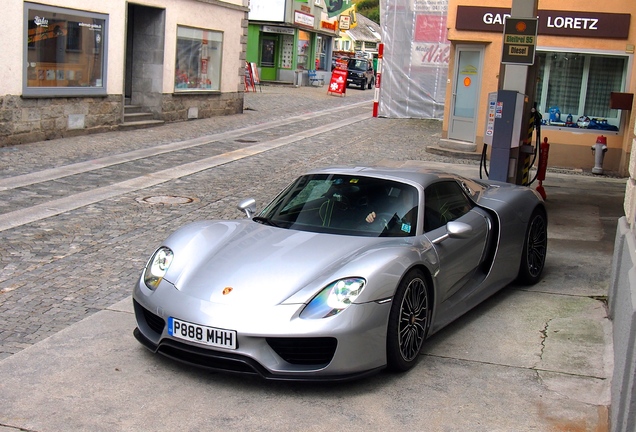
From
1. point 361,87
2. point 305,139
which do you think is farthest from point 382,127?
point 361,87

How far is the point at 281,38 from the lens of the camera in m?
45.2

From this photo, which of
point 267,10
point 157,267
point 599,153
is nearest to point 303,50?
point 267,10

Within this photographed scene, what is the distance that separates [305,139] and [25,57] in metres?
6.54

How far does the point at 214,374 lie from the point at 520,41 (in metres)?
7.25

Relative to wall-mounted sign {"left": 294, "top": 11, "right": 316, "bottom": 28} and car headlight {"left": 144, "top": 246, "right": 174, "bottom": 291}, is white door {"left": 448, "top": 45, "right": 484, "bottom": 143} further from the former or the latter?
wall-mounted sign {"left": 294, "top": 11, "right": 316, "bottom": 28}

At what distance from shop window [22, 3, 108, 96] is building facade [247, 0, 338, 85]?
1049 inches

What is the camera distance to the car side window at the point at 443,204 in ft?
19.4

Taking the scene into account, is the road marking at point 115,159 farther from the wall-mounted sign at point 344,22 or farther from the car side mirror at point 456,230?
the wall-mounted sign at point 344,22

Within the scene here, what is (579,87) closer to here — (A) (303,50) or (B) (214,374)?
(B) (214,374)

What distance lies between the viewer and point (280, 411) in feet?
14.8

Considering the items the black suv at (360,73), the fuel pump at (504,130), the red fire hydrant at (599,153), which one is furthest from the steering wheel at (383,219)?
the black suv at (360,73)

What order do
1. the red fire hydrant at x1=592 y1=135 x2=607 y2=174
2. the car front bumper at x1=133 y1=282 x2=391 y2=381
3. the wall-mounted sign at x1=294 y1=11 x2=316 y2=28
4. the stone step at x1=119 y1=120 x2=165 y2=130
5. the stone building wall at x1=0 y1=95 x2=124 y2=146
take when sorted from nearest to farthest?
the car front bumper at x1=133 y1=282 x2=391 y2=381 → the stone building wall at x1=0 y1=95 x2=124 y2=146 → the red fire hydrant at x1=592 y1=135 x2=607 y2=174 → the stone step at x1=119 y1=120 x2=165 y2=130 → the wall-mounted sign at x1=294 y1=11 x2=316 y2=28

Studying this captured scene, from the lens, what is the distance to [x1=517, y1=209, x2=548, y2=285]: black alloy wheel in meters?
7.17

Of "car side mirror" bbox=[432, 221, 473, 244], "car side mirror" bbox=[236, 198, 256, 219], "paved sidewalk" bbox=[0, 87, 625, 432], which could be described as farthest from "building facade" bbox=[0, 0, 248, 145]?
"car side mirror" bbox=[432, 221, 473, 244]
